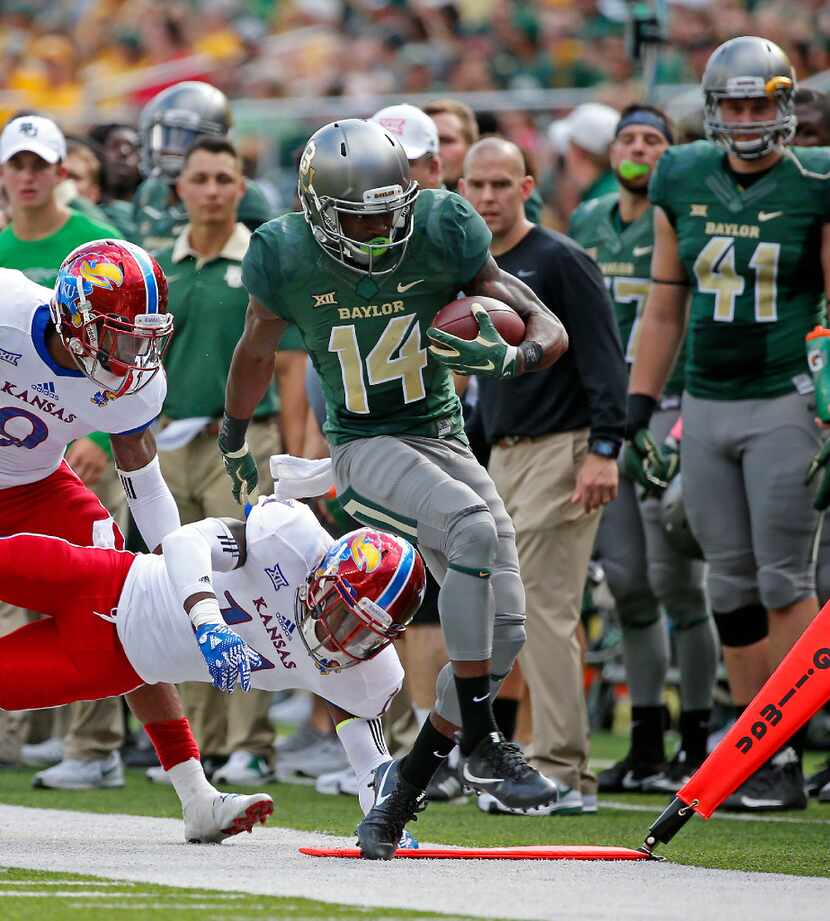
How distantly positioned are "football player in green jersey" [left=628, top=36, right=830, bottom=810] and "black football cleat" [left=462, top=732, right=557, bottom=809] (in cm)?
162

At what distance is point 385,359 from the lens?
526cm

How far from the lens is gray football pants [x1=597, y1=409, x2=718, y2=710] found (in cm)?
725

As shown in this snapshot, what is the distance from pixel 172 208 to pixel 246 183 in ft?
1.25

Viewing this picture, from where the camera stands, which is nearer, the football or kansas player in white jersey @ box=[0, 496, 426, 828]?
kansas player in white jersey @ box=[0, 496, 426, 828]

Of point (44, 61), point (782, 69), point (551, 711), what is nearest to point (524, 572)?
point (551, 711)

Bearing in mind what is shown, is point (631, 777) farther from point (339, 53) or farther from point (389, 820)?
point (339, 53)

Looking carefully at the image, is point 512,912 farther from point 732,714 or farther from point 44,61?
point 44,61

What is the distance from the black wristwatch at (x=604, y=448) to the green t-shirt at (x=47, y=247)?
2.32 m

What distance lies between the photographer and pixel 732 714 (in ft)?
28.7

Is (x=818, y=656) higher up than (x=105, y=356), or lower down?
lower down

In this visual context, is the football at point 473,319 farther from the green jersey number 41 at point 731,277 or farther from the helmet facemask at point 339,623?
the green jersey number 41 at point 731,277

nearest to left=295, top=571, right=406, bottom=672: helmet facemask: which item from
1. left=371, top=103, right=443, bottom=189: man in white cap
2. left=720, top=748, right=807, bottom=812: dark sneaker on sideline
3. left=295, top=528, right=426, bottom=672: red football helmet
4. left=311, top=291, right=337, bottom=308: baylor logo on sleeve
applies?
left=295, top=528, right=426, bottom=672: red football helmet

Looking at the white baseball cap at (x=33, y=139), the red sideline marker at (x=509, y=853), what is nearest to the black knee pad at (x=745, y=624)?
the red sideline marker at (x=509, y=853)

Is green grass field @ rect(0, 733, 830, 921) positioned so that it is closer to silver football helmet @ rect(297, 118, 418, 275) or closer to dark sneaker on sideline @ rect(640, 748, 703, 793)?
dark sneaker on sideline @ rect(640, 748, 703, 793)
